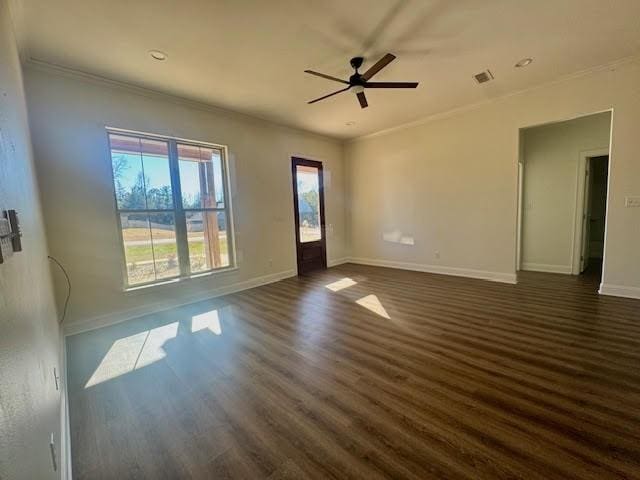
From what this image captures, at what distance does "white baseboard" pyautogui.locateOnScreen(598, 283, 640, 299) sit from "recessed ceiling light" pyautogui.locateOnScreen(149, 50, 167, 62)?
6.05 meters

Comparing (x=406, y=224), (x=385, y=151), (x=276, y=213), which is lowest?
(x=406, y=224)

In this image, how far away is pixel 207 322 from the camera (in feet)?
11.0

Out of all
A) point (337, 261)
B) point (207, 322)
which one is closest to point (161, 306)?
point (207, 322)

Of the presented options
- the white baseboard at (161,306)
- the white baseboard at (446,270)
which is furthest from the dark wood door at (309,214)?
the white baseboard at (446,270)

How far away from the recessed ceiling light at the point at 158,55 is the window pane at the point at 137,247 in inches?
73.9

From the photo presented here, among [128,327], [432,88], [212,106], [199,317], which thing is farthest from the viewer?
[212,106]

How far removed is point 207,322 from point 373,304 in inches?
83.2

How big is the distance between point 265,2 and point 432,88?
2615 millimetres

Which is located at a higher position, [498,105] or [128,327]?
[498,105]

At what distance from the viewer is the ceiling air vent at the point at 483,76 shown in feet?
11.5

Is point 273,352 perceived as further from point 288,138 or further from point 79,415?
point 288,138

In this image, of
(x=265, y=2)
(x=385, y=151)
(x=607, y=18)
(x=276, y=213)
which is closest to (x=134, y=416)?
(x=265, y=2)

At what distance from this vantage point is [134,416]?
71.5 inches

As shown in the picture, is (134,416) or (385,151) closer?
(134,416)
